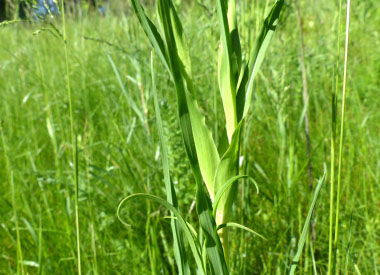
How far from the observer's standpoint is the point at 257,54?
403mm

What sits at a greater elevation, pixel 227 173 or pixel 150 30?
pixel 150 30

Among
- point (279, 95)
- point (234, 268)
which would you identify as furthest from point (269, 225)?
point (279, 95)

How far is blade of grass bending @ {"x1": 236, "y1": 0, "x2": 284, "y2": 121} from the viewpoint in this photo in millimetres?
394

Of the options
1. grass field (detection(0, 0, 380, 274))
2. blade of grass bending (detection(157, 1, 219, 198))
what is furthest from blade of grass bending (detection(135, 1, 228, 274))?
grass field (detection(0, 0, 380, 274))

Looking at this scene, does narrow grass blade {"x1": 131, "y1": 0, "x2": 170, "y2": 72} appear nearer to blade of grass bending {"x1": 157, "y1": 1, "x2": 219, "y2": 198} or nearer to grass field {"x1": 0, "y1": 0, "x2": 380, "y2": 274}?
blade of grass bending {"x1": 157, "y1": 1, "x2": 219, "y2": 198}

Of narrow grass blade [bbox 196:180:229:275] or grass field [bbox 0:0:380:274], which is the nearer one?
narrow grass blade [bbox 196:180:229:275]

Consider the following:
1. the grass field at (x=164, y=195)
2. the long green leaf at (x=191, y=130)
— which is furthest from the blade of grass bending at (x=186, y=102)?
the grass field at (x=164, y=195)

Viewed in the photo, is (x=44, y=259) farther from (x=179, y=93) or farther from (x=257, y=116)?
(x=257, y=116)

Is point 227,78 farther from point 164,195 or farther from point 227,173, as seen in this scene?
point 164,195

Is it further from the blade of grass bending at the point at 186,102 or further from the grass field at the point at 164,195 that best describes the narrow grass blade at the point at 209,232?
the grass field at the point at 164,195

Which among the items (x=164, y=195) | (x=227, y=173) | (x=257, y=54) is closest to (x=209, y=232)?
(x=227, y=173)

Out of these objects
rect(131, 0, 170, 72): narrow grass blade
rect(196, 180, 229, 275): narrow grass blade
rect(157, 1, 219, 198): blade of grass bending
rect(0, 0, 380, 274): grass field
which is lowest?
rect(0, 0, 380, 274): grass field

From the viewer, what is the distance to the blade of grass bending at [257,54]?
394mm

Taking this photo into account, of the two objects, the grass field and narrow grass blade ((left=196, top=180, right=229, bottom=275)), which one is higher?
narrow grass blade ((left=196, top=180, right=229, bottom=275))
